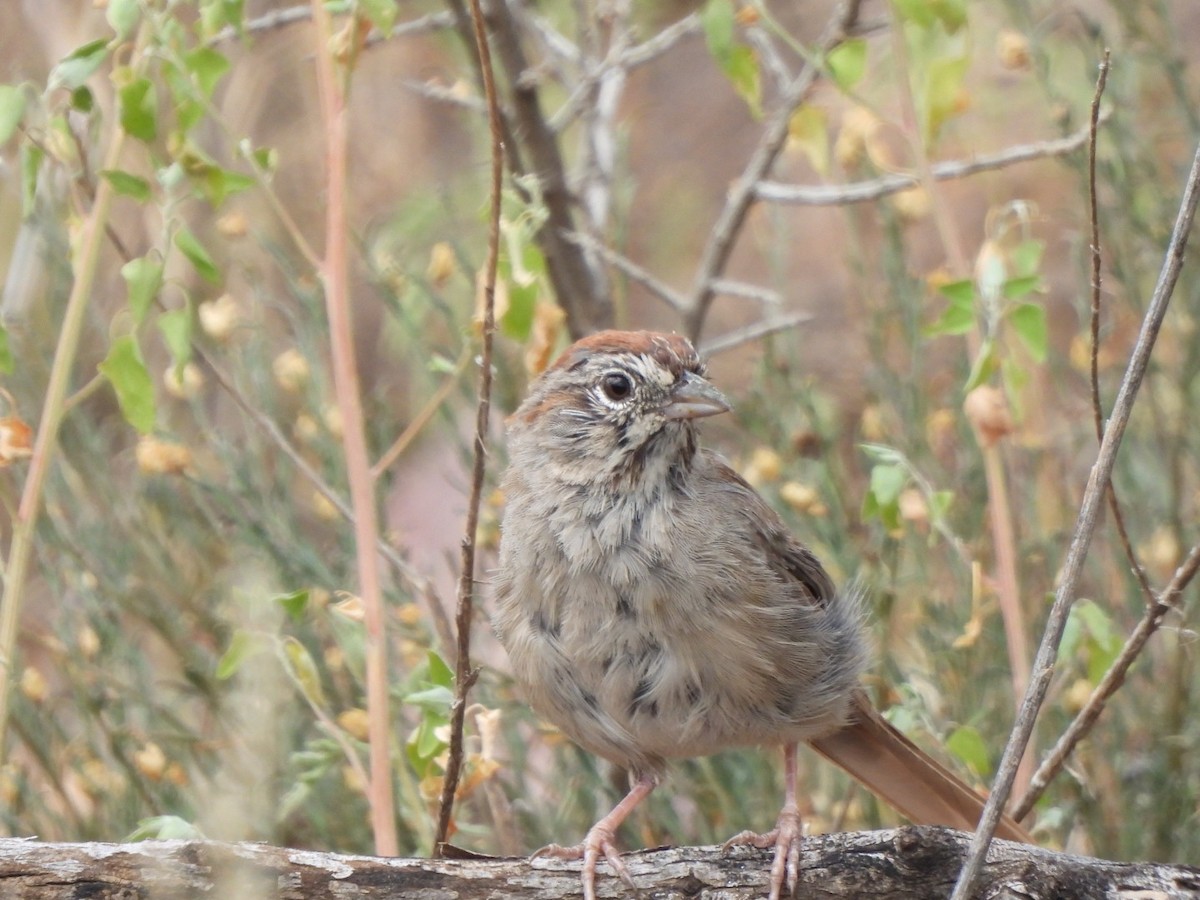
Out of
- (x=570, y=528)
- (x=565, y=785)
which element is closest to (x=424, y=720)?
(x=570, y=528)

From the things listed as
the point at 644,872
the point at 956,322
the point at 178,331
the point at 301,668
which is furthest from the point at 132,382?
the point at 956,322

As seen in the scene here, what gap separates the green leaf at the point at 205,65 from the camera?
2660 millimetres

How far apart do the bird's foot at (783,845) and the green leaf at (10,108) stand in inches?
67.3

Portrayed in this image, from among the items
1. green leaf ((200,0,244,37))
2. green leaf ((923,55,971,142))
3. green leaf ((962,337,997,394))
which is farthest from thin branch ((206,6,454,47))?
green leaf ((962,337,997,394))

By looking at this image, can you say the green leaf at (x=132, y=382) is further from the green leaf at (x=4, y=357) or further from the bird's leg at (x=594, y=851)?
the bird's leg at (x=594, y=851)

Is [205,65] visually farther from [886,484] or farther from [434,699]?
[886,484]

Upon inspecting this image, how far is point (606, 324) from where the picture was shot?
4543mm

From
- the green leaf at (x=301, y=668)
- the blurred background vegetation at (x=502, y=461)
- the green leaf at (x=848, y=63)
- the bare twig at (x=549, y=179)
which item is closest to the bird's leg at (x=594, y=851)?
the blurred background vegetation at (x=502, y=461)

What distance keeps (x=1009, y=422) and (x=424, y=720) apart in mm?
1399

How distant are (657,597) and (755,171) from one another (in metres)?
1.55

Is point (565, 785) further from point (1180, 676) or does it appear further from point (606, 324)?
point (1180, 676)

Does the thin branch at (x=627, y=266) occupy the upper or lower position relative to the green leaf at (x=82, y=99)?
lower

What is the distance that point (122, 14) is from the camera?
2.37 m

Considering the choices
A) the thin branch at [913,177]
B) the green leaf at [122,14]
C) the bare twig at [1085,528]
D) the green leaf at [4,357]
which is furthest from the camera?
the thin branch at [913,177]
